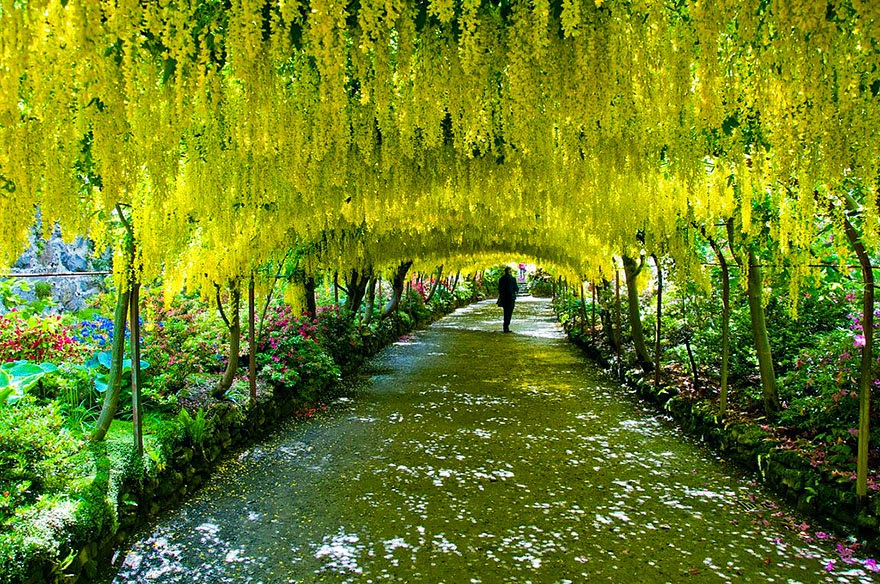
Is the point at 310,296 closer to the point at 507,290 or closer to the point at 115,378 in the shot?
the point at 115,378

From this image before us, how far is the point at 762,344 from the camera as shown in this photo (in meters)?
4.24

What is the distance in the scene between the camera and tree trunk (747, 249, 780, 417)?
13.6ft

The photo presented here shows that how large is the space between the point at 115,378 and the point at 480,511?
2.27 m

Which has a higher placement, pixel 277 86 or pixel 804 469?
pixel 277 86

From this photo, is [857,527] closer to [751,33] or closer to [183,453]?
[751,33]

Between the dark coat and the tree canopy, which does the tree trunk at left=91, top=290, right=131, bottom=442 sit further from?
the dark coat

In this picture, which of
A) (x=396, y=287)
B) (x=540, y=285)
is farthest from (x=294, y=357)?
(x=540, y=285)

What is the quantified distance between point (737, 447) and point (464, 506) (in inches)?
80.9

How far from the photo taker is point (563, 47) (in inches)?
75.2

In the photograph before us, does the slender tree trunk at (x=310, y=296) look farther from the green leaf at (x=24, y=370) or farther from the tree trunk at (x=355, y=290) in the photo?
the green leaf at (x=24, y=370)

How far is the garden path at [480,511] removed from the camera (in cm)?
270

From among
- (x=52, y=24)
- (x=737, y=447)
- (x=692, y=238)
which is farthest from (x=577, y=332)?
(x=52, y=24)

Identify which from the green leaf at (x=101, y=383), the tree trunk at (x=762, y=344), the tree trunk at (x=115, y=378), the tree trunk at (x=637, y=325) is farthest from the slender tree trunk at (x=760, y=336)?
the green leaf at (x=101, y=383)

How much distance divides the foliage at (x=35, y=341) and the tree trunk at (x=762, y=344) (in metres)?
5.02
